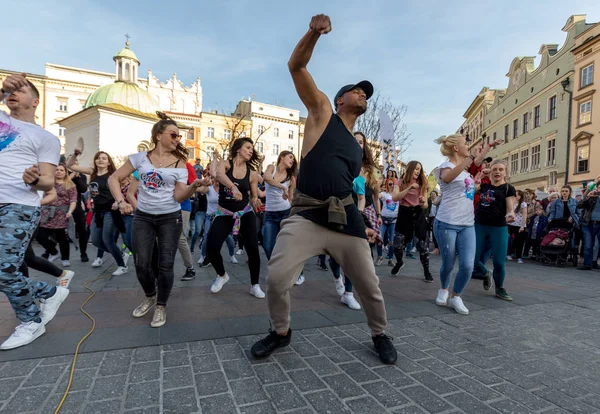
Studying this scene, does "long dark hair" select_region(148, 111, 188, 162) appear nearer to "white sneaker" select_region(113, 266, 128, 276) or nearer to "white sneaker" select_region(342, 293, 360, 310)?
"white sneaker" select_region(342, 293, 360, 310)

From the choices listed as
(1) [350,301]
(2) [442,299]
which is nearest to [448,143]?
(2) [442,299]

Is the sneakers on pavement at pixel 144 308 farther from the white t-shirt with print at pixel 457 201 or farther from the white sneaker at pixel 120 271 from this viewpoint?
the white t-shirt with print at pixel 457 201

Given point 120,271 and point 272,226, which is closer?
point 272,226

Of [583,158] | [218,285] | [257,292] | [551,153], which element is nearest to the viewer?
[257,292]

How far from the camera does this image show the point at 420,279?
6.40m

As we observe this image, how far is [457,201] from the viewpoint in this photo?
14.5 feet

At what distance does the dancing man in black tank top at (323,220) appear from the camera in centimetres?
270

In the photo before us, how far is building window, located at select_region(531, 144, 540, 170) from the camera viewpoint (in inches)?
1268

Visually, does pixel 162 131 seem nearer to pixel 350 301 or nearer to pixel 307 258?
pixel 307 258

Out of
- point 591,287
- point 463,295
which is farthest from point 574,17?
point 463,295

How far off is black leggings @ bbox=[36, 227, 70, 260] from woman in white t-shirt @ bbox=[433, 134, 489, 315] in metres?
6.61

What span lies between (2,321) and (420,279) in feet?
19.1

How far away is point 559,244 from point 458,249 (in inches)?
274

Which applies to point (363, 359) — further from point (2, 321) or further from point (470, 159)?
point (2, 321)
